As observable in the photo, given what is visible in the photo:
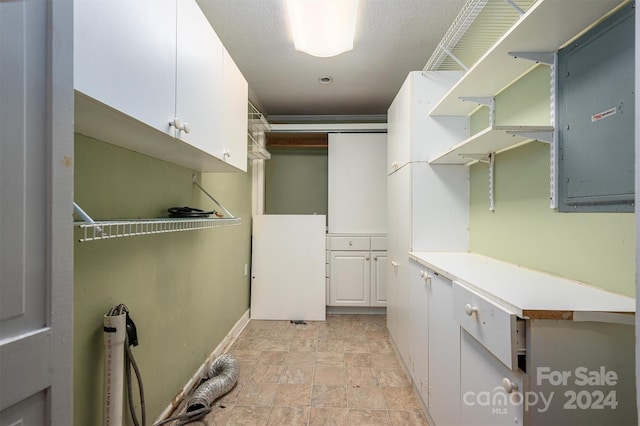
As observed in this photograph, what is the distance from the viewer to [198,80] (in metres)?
1.18

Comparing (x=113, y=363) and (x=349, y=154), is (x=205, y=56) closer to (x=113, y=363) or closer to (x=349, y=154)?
(x=113, y=363)

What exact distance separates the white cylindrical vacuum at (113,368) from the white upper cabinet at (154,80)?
2.34 feet

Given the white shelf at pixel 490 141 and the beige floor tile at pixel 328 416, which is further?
the beige floor tile at pixel 328 416

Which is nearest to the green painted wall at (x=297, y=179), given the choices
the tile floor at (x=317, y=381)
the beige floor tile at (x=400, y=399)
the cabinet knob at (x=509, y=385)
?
the tile floor at (x=317, y=381)

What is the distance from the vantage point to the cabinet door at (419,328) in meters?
1.53

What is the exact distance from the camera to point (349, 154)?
324 centimetres

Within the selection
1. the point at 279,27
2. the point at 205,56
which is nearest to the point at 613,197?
the point at 205,56

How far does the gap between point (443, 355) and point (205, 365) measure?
5.22 ft

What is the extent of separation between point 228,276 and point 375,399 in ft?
4.88

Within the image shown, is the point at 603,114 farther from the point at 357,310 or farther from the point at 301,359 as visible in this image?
the point at 357,310

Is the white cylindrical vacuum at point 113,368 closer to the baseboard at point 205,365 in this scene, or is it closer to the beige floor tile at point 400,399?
the baseboard at point 205,365

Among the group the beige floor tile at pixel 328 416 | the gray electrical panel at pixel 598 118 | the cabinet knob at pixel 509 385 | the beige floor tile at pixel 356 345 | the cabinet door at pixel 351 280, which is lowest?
the beige floor tile at pixel 356 345

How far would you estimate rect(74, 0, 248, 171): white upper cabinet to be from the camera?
0.68 metres

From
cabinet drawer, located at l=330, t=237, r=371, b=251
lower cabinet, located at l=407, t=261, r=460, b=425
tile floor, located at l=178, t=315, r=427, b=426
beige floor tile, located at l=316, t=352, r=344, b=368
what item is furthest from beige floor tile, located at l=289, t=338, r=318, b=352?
cabinet drawer, located at l=330, t=237, r=371, b=251
